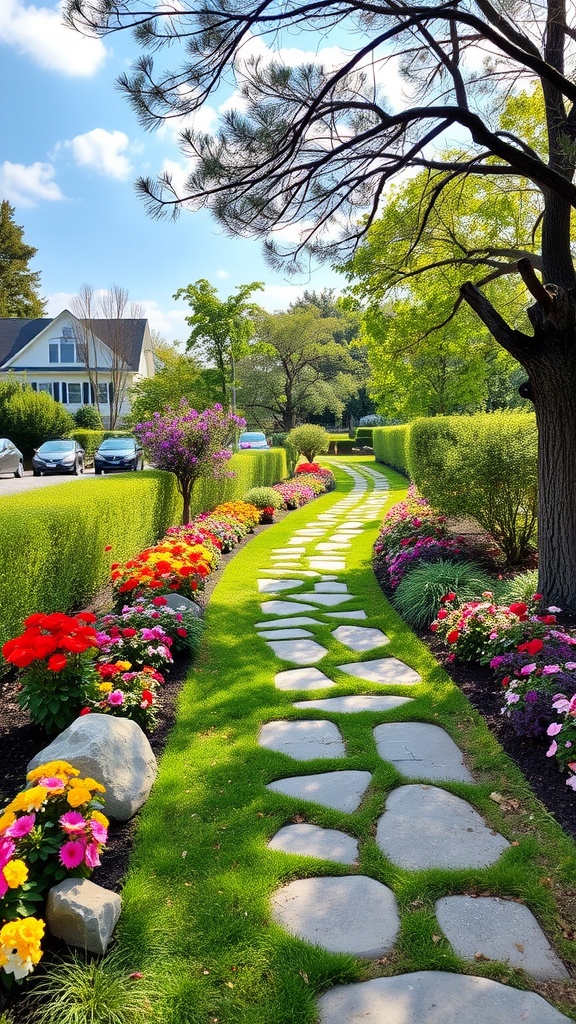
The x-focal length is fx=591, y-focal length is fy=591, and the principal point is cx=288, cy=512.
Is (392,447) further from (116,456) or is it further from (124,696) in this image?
(124,696)

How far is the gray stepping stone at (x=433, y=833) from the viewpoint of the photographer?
2.21 m

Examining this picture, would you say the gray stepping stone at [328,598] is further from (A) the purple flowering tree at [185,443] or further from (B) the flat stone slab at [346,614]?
(A) the purple flowering tree at [185,443]

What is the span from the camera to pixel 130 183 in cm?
376

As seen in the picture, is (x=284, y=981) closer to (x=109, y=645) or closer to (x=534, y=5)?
(x=109, y=645)

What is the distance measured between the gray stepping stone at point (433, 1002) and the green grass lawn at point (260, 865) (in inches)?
1.3

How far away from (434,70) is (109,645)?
4.84m

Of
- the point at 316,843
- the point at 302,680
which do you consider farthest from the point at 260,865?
the point at 302,680

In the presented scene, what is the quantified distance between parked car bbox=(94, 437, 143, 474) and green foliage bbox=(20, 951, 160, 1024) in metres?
16.7

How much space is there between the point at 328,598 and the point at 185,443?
297 cm

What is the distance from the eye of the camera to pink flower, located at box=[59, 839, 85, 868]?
1.83 metres

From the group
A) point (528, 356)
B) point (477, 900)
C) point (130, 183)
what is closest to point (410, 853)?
point (477, 900)

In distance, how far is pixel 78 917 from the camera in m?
1.75

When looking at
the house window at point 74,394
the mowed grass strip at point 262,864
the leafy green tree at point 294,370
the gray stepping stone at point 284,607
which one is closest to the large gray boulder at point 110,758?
the mowed grass strip at point 262,864

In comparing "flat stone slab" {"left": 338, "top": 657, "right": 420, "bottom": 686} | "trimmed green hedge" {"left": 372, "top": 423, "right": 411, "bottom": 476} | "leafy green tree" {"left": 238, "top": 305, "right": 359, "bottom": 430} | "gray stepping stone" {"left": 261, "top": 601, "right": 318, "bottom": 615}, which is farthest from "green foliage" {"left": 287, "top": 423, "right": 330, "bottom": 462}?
"flat stone slab" {"left": 338, "top": 657, "right": 420, "bottom": 686}
